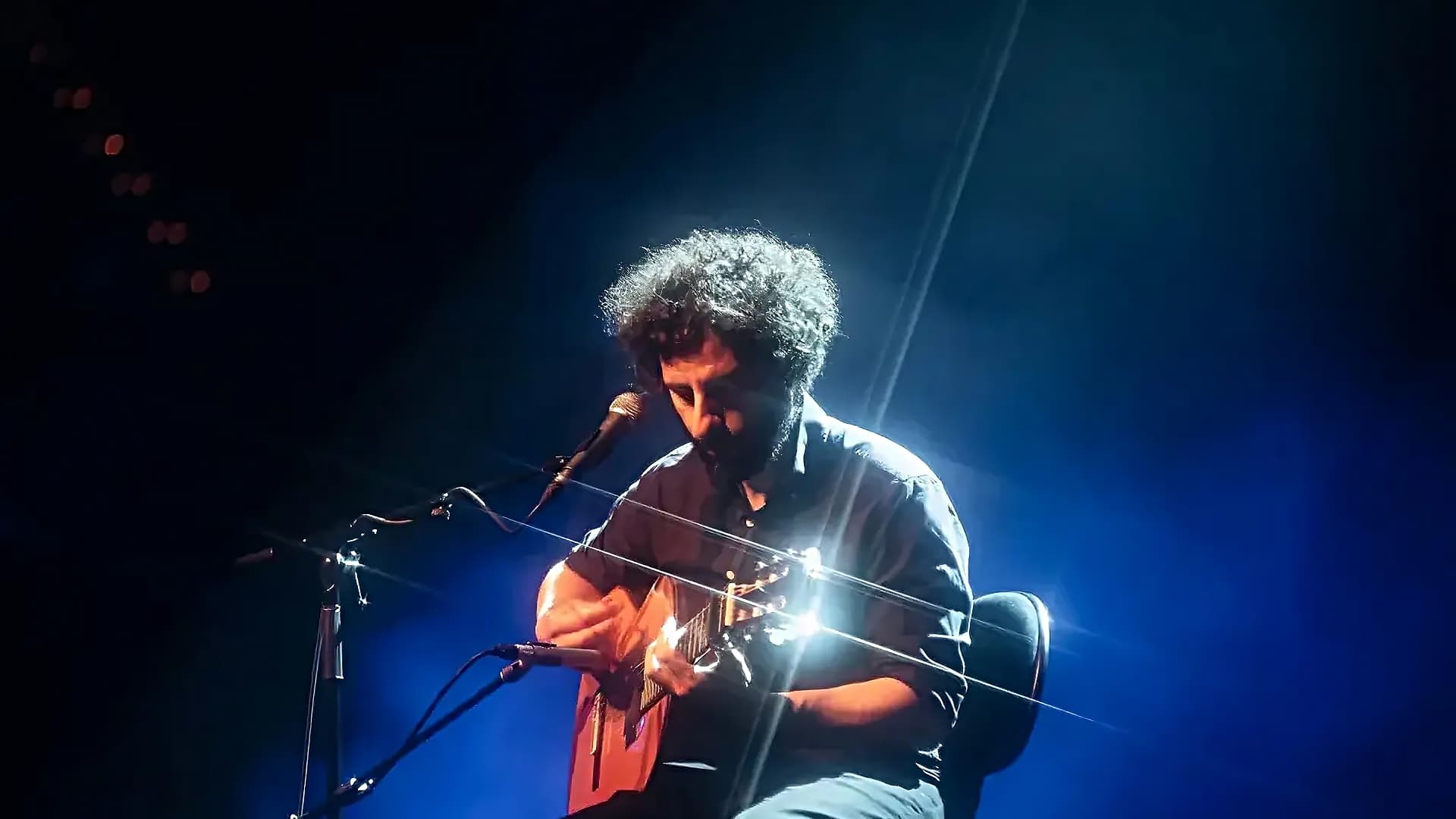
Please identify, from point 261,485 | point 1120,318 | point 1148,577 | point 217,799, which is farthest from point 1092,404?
point 217,799

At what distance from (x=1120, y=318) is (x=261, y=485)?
7.87ft

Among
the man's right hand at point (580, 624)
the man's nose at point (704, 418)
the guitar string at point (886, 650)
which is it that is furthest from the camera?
the man's right hand at point (580, 624)

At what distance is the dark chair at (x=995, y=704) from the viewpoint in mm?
1974

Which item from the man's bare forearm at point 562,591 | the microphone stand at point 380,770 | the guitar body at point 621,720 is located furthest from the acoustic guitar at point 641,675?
the microphone stand at point 380,770

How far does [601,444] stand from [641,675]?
55cm

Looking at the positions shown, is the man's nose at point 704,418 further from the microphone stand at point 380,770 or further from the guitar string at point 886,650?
the microphone stand at point 380,770

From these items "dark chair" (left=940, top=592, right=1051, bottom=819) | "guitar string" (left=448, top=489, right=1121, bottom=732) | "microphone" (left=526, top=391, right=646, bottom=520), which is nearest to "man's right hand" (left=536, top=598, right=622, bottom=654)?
"guitar string" (left=448, top=489, right=1121, bottom=732)

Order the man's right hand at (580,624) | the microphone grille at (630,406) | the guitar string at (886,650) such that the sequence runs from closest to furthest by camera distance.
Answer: the guitar string at (886,650)
the microphone grille at (630,406)
the man's right hand at (580,624)

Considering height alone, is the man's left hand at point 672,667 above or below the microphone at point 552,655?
above

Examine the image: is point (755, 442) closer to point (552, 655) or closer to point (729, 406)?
point (729, 406)

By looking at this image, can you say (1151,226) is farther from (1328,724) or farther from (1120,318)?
(1328,724)

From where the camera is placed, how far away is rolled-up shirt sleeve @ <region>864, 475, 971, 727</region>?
1.92m

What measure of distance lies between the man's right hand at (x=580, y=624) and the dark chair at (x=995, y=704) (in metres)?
0.82

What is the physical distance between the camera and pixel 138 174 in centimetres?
281
